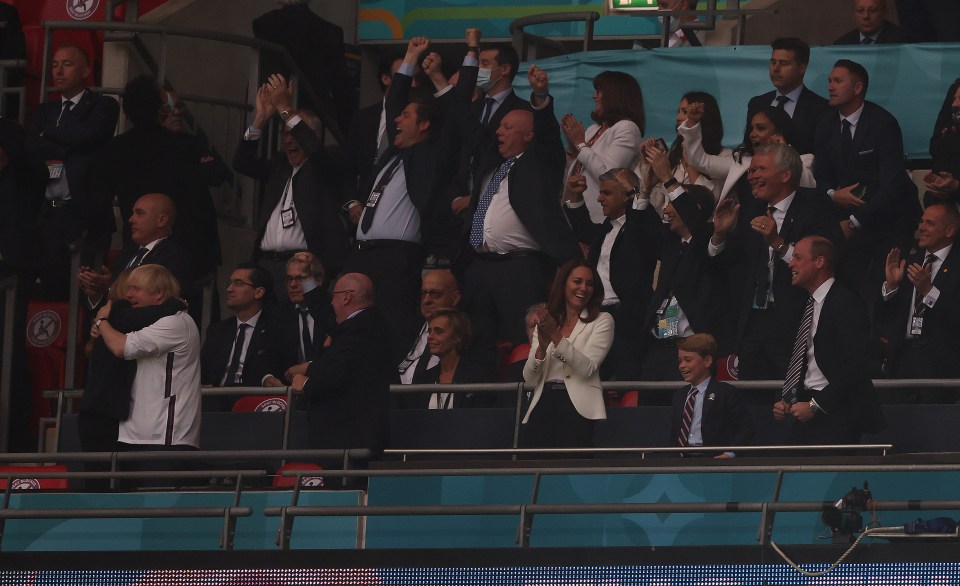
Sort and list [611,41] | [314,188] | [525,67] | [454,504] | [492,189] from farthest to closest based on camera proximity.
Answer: [611,41] < [525,67] < [314,188] < [492,189] < [454,504]

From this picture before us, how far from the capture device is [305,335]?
40.3 feet

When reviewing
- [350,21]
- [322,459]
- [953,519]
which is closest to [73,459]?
[322,459]

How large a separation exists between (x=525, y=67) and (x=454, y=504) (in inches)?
226

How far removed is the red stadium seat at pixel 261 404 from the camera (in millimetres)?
12164

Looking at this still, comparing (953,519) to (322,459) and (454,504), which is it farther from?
(322,459)

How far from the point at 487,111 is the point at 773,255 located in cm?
248

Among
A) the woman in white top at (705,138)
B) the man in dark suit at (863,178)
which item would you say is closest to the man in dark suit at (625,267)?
the woman in white top at (705,138)

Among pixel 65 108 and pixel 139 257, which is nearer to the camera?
pixel 139 257

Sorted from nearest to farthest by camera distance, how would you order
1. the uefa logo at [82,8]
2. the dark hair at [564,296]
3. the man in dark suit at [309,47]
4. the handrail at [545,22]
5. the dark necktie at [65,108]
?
the dark hair at [564,296], the dark necktie at [65,108], the handrail at [545,22], the man in dark suit at [309,47], the uefa logo at [82,8]

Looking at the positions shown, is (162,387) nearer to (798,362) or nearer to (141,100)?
(798,362)

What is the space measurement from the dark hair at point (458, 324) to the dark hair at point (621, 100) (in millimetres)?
1823

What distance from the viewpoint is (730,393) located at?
1034 cm

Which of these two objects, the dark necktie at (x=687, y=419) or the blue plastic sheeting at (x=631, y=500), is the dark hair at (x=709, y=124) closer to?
the dark necktie at (x=687, y=419)

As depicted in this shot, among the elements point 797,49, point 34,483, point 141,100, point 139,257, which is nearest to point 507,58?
point 797,49
